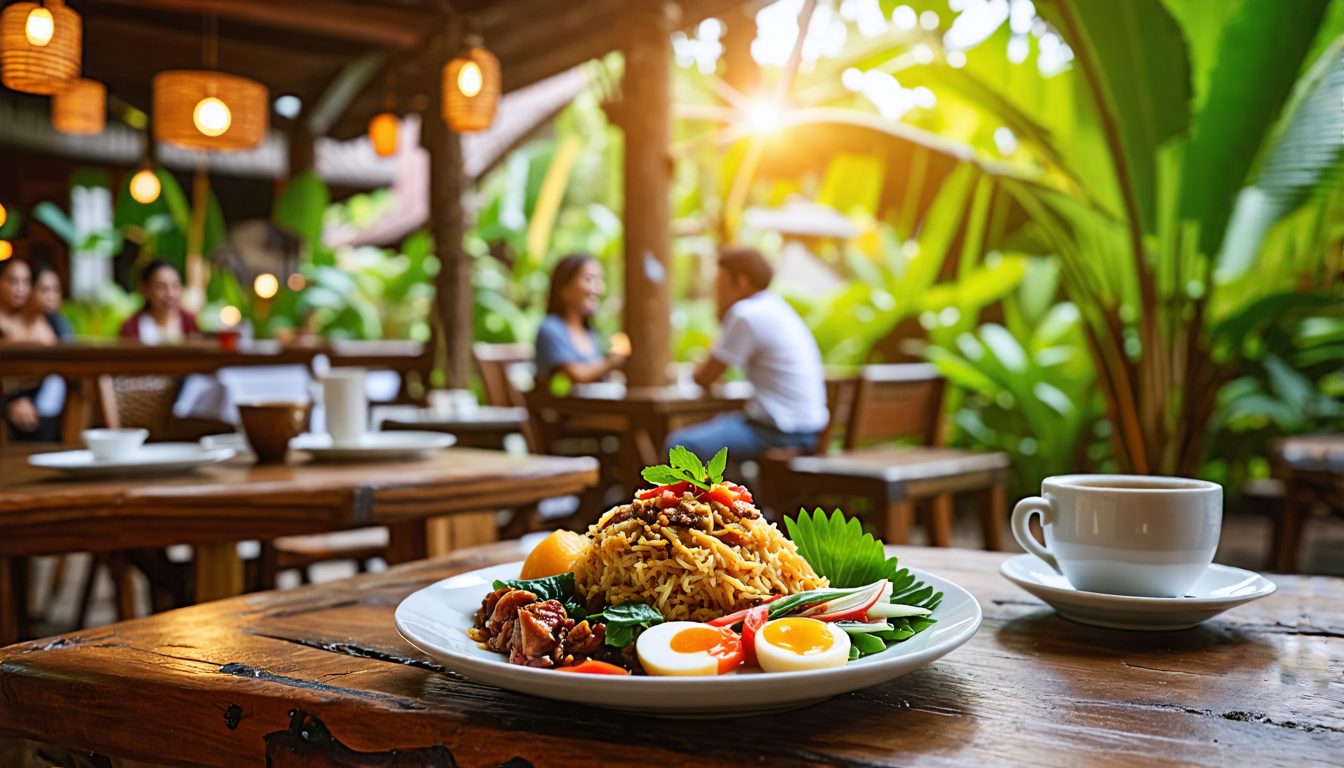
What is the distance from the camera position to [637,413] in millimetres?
3686

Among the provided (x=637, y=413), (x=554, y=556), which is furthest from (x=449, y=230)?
(x=554, y=556)

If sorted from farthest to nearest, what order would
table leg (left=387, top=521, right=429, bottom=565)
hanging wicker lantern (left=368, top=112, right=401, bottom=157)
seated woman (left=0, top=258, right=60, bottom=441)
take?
hanging wicker lantern (left=368, top=112, right=401, bottom=157), seated woman (left=0, top=258, right=60, bottom=441), table leg (left=387, top=521, right=429, bottom=565)

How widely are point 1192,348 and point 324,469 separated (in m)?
2.68

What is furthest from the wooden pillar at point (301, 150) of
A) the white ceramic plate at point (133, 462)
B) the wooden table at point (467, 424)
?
the white ceramic plate at point (133, 462)

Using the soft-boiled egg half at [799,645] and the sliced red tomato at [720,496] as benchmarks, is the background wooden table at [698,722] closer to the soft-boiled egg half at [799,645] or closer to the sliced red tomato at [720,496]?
the soft-boiled egg half at [799,645]

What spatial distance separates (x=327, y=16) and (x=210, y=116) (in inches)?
44.1

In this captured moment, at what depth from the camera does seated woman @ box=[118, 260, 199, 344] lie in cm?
602

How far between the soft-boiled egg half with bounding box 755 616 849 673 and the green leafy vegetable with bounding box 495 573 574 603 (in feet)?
0.61

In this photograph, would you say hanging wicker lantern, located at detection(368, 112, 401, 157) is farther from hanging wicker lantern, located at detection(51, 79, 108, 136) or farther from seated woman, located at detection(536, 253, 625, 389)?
seated woman, located at detection(536, 253, 625, 389)

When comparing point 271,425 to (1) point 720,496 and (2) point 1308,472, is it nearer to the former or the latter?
(1) point 720,496

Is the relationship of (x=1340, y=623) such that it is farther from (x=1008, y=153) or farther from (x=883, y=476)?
(x=1008, y=153)

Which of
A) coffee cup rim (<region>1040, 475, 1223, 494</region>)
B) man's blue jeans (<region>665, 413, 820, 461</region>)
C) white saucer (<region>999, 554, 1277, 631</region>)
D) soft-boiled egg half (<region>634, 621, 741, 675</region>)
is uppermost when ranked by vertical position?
coffee cup rim (<region>1040, 475, 1223, 494</region>)

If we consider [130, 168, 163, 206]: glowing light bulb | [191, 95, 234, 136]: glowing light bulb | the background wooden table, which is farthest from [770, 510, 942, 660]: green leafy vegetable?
[130, 168, 163, 206]: glowing light bulb

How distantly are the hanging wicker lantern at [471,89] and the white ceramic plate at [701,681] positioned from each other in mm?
4239
